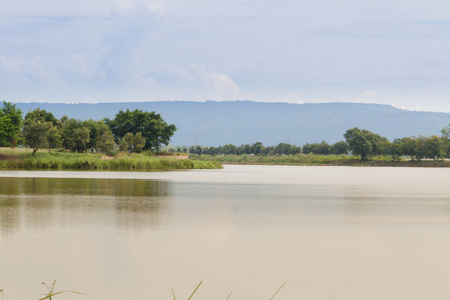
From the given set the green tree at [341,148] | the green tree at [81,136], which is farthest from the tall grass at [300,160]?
the green tree at [81,136]

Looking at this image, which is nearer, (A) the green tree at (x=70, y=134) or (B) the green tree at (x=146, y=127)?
(A) the green tree at (x=70, y=134)

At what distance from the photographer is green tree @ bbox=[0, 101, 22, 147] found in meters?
68.7

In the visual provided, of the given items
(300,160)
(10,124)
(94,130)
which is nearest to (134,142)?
(94,130)

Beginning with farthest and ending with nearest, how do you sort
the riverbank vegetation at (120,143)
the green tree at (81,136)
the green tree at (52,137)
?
the green tree at (81,136), the green tree at (52,137), the riverbank vegetation at (120,143)

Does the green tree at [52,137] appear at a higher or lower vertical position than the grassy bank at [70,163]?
higher

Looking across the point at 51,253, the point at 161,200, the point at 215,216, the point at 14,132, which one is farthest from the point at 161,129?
the point at 51,253

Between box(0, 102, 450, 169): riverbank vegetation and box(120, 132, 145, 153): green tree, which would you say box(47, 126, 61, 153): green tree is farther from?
box(120, 132, 145, 153): green tree

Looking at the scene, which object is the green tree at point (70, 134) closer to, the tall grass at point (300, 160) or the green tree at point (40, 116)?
the green tree at point (40, 116)

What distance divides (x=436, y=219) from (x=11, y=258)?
13066 millimetres

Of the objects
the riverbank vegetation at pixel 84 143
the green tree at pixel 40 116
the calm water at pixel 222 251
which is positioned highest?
the green tree at pixel 40 116

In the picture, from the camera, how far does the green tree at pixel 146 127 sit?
86.9 meters

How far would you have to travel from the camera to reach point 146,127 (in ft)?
286

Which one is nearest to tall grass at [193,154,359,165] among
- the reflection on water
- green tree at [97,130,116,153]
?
green tree at [97,130,116,153]

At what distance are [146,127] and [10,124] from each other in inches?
915
